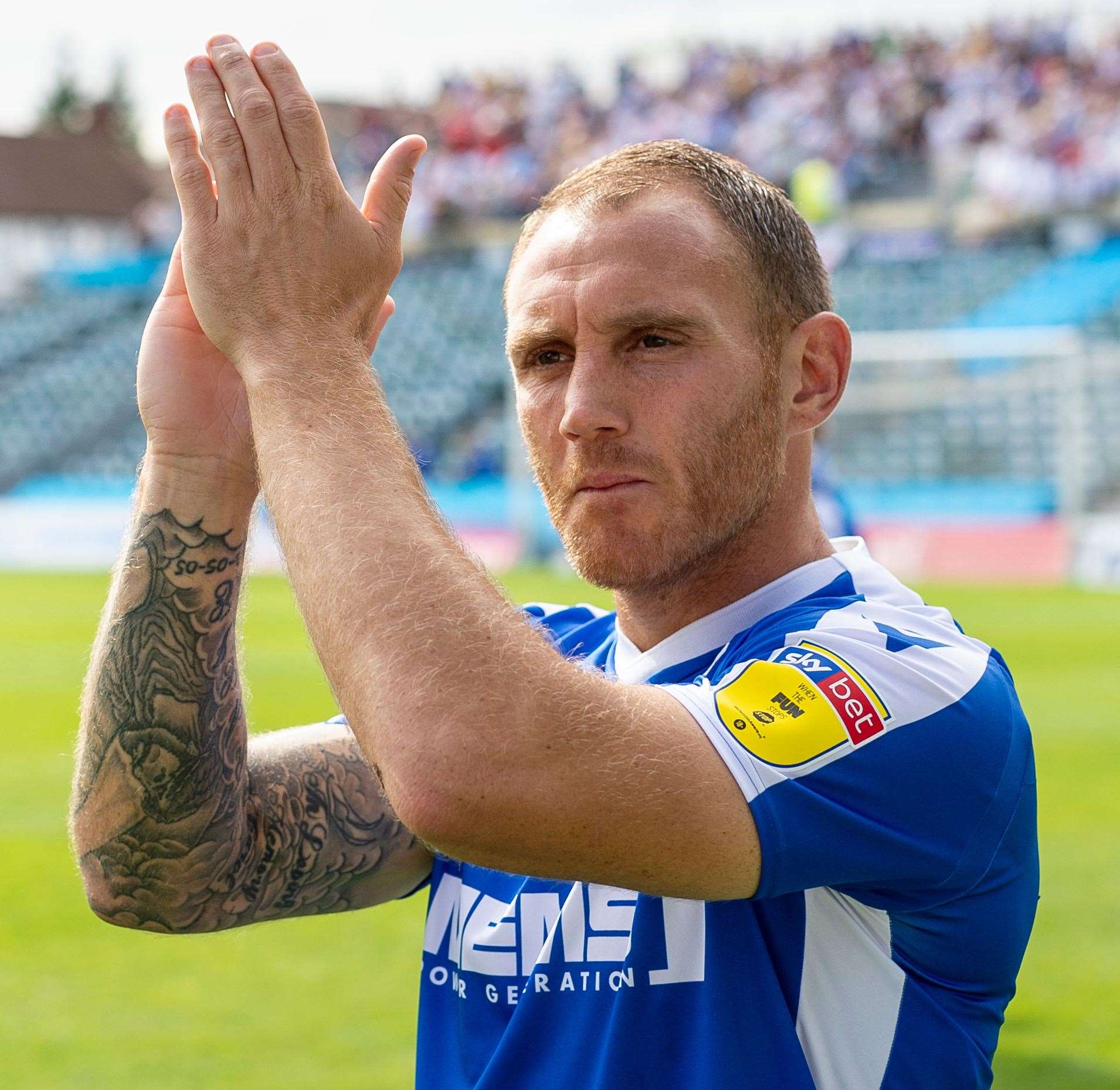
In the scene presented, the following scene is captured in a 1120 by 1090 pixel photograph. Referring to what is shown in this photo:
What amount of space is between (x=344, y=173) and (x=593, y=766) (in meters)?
31.0

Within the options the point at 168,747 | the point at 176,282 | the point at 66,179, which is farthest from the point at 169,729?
the point at 66,179

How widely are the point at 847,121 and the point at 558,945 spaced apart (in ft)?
86.1

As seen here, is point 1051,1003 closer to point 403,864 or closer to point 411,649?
point 403,864

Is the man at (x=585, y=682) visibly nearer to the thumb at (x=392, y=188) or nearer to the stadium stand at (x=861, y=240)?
the thumb at (x=392, y=188)

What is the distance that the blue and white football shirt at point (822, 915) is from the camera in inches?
66.7

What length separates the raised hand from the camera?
169 centimetres

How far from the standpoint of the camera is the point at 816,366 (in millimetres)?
2143

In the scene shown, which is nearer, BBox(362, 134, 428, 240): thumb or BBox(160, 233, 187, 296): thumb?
BBox(362, 134, 428, 240): thumb

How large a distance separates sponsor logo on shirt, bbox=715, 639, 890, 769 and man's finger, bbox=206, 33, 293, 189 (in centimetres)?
72

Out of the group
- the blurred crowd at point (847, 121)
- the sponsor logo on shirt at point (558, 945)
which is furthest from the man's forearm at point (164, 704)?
the blurred crowd at point (847, 121)

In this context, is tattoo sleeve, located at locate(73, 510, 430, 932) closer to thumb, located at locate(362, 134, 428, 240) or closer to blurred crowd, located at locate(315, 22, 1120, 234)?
thumb, located at locate(362, 134, 428, 240)

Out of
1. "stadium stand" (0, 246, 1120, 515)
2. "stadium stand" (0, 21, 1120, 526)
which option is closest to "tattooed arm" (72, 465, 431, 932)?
Result: "stadium stand" (0, 21, 1120, 526)

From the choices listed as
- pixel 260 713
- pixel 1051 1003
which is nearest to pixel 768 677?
pixel 1051 1003

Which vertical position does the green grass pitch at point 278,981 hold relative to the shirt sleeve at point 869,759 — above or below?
below
